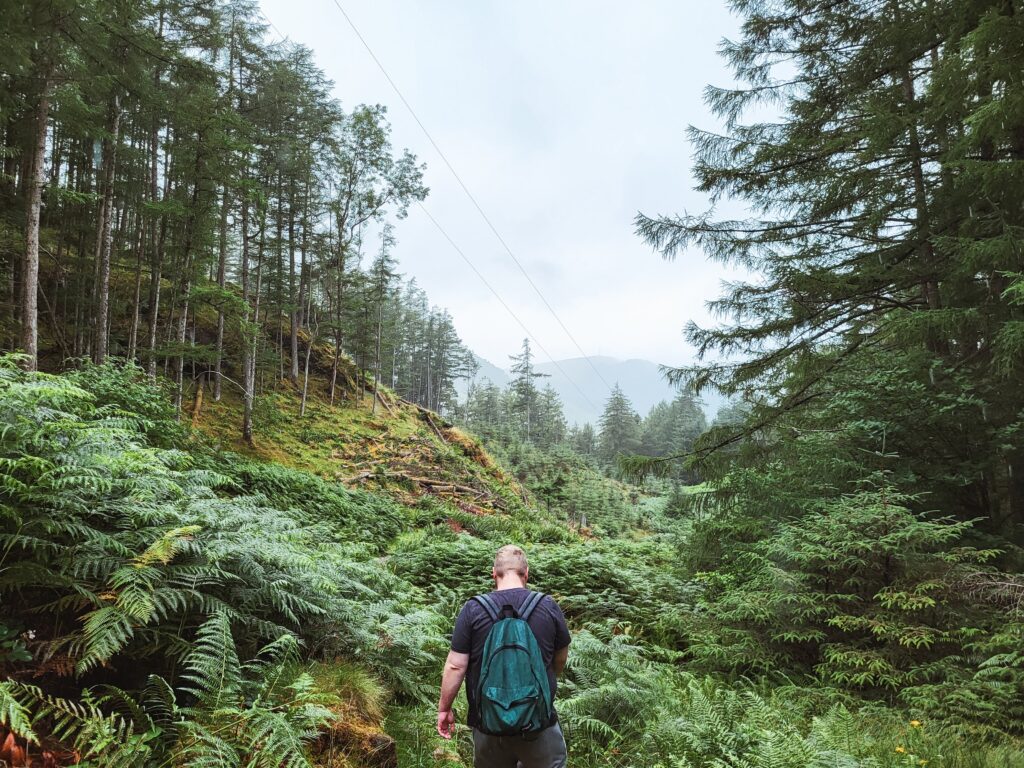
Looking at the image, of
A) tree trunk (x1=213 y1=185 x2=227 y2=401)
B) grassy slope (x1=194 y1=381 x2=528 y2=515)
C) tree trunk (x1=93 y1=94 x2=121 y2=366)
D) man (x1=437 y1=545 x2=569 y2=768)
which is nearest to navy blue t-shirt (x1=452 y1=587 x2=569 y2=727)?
man (x1=437 y1=545 x2=569 y2=768)

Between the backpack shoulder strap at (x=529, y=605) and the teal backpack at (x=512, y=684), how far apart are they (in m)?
0.04

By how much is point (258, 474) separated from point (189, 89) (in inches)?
432

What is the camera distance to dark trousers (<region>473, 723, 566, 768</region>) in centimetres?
260

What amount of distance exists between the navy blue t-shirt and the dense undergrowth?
2.69 ft

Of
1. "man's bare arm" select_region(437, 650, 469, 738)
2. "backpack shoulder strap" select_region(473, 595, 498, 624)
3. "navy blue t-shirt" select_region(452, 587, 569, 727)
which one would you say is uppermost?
"backpack shoulder strap" select_region(473, 595, 498, 624)

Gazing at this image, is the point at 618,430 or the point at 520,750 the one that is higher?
the point at 618,430

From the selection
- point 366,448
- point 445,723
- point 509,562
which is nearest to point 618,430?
point 366,448

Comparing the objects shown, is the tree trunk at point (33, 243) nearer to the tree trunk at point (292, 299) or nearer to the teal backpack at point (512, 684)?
the teal backpack at point (512, 684)

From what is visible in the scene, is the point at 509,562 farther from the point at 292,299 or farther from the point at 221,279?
the point at 292,299

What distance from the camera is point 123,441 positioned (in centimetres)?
423

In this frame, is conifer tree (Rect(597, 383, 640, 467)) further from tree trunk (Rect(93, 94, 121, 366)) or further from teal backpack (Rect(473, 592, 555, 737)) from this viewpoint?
teal backpack (Rect(473, 592, 555, 737))

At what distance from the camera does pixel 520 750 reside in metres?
2.60

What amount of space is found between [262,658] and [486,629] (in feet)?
5.76

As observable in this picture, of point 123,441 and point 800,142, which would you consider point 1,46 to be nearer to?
point 123,441
